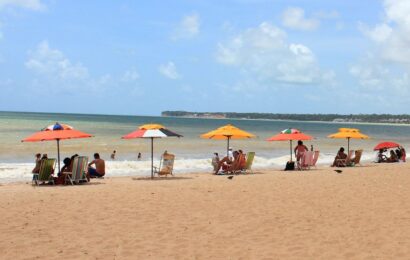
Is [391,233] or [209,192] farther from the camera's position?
[209,192]

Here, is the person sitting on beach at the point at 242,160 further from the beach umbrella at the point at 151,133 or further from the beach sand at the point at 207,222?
the beach sand at the point at 207,222

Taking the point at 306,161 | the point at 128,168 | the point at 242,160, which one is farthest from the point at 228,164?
the point at 128,168

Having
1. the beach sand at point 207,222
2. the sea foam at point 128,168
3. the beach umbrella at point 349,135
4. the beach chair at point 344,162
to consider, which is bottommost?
the sea foam at point 128,168

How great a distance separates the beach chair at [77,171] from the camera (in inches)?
506

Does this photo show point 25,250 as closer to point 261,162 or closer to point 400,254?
point 400,254

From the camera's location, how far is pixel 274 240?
6.67m

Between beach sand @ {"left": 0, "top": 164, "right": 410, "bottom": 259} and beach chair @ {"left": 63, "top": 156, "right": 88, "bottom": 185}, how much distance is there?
69 cm

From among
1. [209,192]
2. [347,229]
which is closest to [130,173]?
[209,192]

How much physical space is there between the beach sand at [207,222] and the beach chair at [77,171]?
0.69 m

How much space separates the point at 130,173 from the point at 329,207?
32.1 ft

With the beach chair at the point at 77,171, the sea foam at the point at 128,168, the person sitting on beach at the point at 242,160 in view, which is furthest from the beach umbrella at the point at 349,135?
the beach chair at the point at 77,171

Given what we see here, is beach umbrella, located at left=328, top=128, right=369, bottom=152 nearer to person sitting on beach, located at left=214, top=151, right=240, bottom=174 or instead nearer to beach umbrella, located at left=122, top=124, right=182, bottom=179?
person sitting on beach, located at left=214, top=151, right=240, bottom=174

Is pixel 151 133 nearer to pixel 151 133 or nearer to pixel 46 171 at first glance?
pixel 151 133

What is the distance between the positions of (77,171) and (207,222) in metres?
6.09
